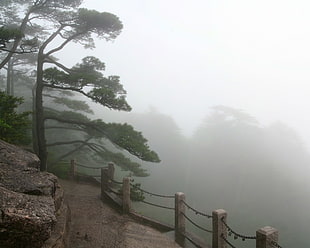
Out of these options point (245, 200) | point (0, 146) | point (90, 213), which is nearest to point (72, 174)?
point (90, 213)

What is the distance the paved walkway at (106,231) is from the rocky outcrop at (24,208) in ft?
6.10

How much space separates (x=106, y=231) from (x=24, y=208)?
3.47 meters

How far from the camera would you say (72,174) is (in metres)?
12.9

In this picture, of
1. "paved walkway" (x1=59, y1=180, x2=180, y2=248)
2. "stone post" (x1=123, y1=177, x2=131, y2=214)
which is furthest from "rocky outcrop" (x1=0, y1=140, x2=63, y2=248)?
"stone post" (x1=123, y1=177, x2=131, y2=214)

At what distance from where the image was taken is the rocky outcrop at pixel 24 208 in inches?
130

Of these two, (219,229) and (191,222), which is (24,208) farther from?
(191,222)

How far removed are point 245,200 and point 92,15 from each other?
16744 millimetres

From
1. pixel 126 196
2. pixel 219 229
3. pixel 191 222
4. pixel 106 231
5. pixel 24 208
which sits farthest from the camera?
pixel 126 196

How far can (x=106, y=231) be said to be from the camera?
6.59 meters

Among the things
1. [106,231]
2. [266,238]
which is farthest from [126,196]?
[266,238]

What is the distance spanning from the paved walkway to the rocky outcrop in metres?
1.86

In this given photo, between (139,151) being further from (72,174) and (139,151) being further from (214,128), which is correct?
(214,128)

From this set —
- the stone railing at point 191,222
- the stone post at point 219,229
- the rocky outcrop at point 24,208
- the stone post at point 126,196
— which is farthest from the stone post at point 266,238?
the stone post at point 126,196

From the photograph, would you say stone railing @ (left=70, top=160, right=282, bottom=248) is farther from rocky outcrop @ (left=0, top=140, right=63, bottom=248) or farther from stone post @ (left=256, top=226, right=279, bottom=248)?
rocky outcrop @ (left=0, top=140, right=63, bottom=248)
